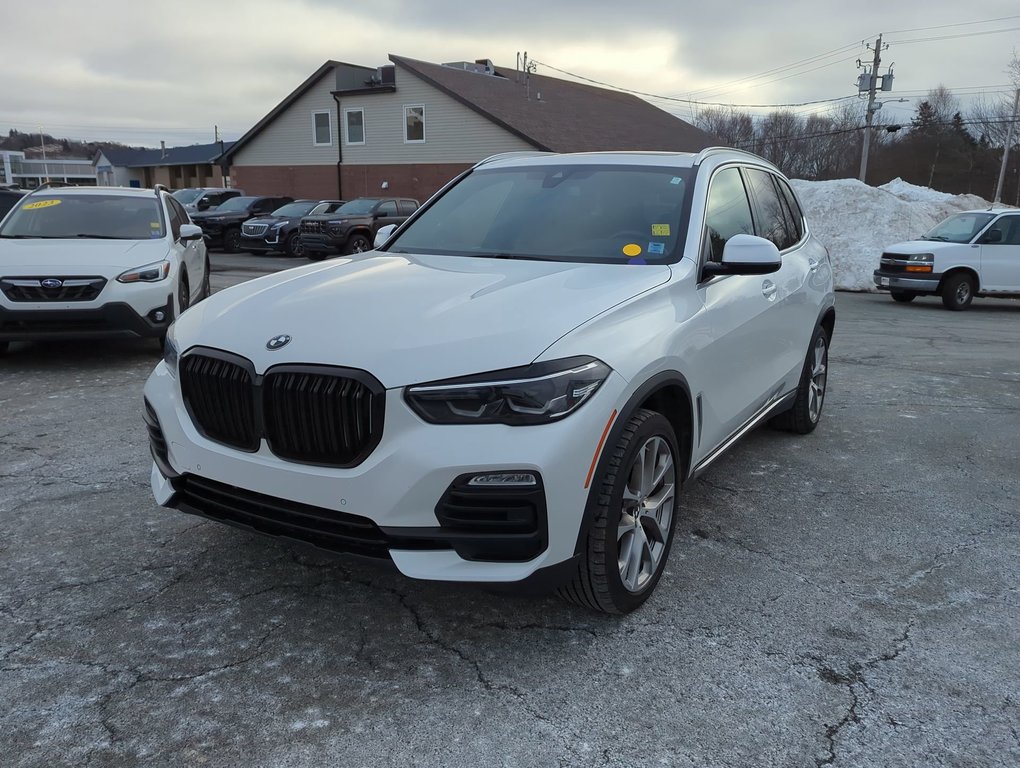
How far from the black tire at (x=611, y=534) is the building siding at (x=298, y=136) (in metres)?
35.0

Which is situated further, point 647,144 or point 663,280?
point 647,144

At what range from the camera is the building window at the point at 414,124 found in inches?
1299

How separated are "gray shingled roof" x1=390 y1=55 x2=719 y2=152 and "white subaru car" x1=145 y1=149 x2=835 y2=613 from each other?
1079 inches

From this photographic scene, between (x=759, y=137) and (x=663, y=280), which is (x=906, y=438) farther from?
(x=759, y=137)

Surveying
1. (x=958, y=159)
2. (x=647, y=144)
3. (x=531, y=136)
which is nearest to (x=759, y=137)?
(x=958, y=159)

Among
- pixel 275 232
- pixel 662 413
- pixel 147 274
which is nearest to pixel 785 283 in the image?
pixel 662 413

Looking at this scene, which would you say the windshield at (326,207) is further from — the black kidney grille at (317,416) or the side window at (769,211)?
the black kidney grille at (317,416)

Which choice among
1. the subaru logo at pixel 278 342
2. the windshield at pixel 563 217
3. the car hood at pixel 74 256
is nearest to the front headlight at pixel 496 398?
the subaru logo at pixel 278 342

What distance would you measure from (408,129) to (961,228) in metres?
23.0

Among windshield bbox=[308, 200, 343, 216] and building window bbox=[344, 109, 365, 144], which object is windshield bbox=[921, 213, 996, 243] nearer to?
windshield bbox=[308, 200, 343, 216]

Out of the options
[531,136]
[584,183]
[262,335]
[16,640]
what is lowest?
[16,640]

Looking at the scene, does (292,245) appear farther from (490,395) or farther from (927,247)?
(490,395)

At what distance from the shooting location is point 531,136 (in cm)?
3033

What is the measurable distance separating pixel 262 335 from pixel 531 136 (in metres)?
28.8
